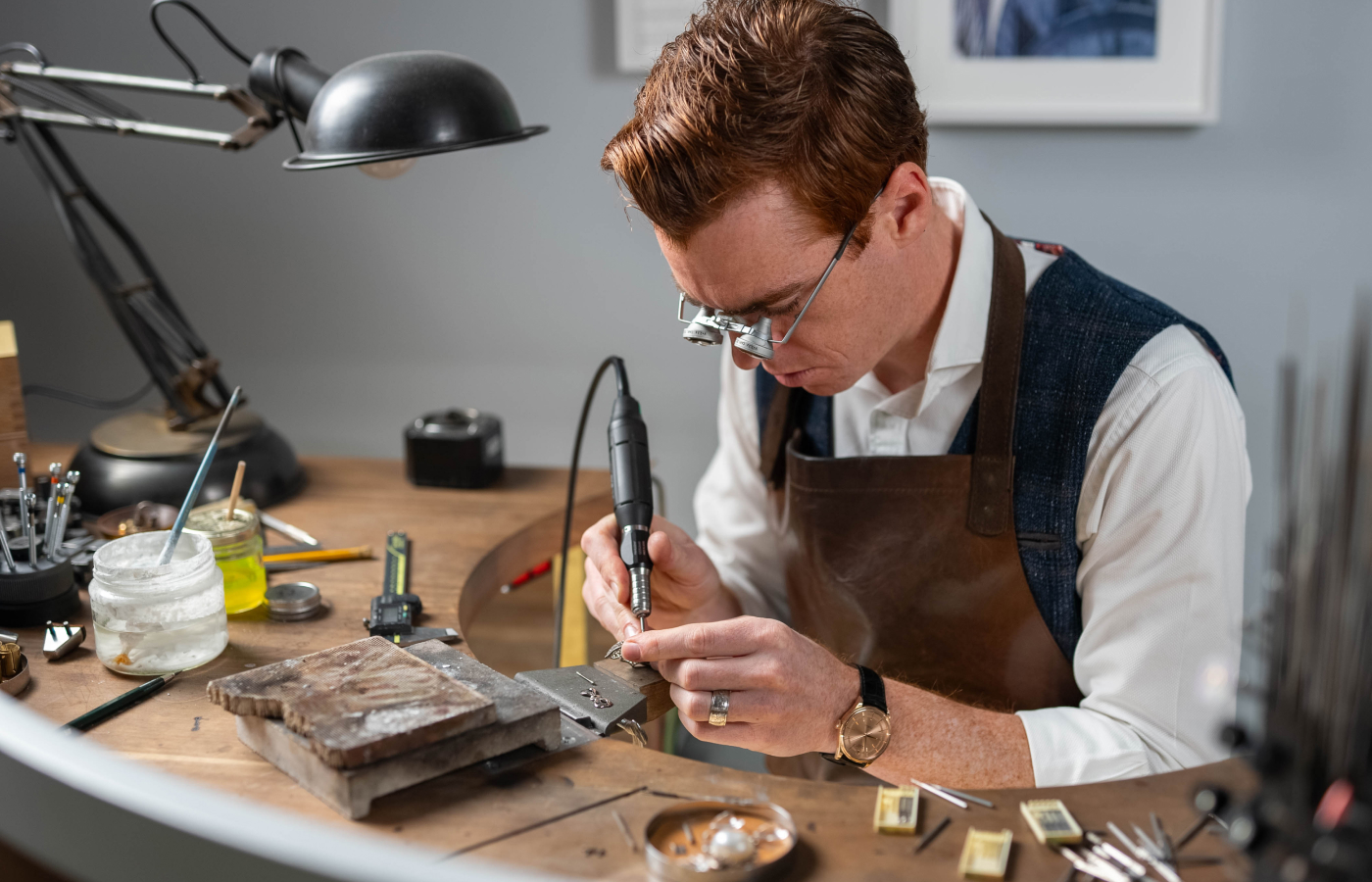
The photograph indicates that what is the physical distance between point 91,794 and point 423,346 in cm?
158

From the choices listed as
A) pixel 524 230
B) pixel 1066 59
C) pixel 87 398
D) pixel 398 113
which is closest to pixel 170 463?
pixel 398 113

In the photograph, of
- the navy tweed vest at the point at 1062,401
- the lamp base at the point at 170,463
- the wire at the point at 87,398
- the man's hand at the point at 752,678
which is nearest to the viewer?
the man's hand at the point at 752,678

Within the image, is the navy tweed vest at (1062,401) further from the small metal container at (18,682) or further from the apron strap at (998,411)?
the small metal container at (18,682)

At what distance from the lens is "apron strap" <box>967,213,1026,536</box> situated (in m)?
1.26

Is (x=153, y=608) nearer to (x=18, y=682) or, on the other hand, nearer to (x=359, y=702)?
(x=18, y=682)

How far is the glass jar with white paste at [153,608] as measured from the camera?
42.3 inches

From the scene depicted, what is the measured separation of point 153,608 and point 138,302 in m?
0.68

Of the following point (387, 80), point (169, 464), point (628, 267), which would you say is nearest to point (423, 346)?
point (628, 267)

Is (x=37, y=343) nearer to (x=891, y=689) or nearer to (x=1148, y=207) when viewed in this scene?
(x=891, y=689)

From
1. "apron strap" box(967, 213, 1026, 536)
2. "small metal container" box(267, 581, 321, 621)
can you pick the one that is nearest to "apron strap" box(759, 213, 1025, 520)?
"apron strap" box(967, 213, 1026, 536)

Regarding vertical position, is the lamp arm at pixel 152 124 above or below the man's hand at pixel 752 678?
above

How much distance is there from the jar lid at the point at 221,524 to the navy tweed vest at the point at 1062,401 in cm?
82

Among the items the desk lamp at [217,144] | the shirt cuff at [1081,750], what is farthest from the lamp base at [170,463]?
the shirt cuff at [1081,750]

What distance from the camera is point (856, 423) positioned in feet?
4.85
